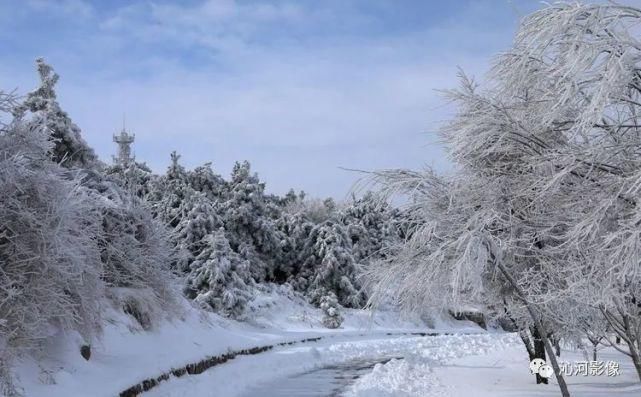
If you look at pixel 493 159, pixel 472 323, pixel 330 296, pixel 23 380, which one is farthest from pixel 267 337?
pixel 472 323

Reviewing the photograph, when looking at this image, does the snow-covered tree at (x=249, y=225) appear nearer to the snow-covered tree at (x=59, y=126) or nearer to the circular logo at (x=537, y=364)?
the snow-covered tree at (x=59, y=126)

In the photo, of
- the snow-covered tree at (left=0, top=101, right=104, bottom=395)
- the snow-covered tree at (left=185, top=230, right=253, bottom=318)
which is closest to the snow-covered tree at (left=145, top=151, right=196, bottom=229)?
the snow-covered tree at (left=185, top=230, right=253, bottom=318)

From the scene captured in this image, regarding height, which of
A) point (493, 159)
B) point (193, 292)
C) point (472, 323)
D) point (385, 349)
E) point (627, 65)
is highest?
point (627, 65)

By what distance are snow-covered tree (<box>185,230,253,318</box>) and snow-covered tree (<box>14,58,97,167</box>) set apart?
1096cm

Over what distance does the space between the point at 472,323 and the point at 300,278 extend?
1673cm

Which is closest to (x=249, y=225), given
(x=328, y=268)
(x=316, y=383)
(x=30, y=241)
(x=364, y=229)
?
(x=328, y=268)

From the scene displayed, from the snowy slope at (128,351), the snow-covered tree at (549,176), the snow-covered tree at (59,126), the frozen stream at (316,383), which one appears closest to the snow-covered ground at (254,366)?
the snowy slope at (128,351)

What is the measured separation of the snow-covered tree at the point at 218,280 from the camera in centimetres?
2877

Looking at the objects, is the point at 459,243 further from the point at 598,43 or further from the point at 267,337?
the point at 267,337

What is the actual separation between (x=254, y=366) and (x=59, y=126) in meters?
8.76

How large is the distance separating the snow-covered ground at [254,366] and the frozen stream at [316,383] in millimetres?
163

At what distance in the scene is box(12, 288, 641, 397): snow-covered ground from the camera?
11431 mm

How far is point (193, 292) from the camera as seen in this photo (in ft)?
99.7

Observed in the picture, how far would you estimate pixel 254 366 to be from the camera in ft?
60.5
